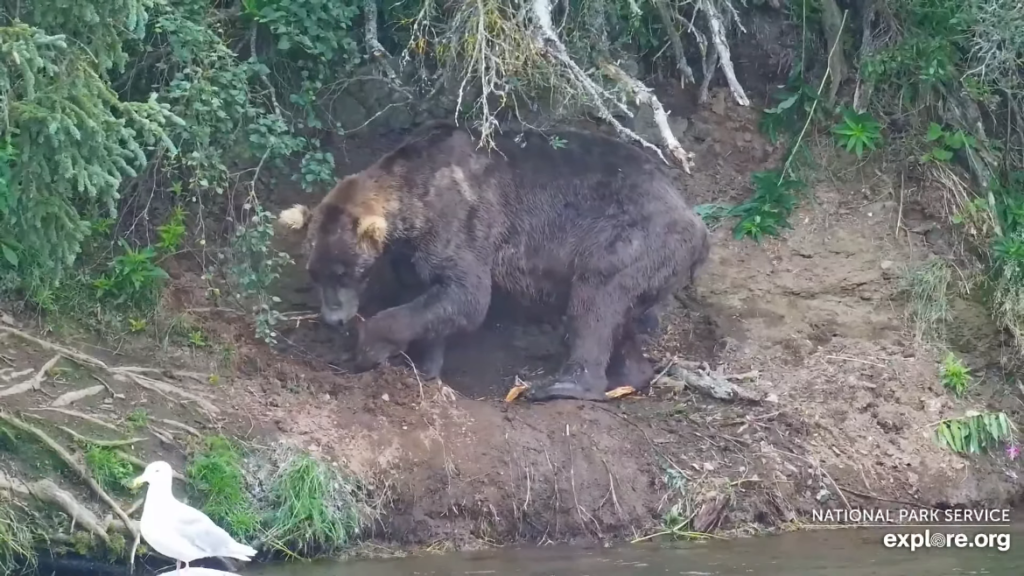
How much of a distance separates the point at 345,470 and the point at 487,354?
215 cm

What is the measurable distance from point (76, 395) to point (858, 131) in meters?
5.78

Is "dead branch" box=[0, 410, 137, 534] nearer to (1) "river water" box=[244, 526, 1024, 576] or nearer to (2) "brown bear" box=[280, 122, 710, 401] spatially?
(1) "river water" box=[244, 526, 1024, 576]

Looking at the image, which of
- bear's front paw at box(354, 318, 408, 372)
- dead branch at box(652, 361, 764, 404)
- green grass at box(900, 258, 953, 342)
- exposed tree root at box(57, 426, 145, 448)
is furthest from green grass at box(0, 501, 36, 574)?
green grass at box(900, 258, 953, 342)

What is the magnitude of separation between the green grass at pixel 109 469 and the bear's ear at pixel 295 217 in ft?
7.45

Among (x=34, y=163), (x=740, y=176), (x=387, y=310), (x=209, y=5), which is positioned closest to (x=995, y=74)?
(x=740, y=176)

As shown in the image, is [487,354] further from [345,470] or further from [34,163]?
[34,163]

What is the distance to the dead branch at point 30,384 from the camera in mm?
6402

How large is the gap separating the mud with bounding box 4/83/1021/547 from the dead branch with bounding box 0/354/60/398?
7 centimetres

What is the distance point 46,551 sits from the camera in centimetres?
571

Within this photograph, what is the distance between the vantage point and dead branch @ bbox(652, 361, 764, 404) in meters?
7.94

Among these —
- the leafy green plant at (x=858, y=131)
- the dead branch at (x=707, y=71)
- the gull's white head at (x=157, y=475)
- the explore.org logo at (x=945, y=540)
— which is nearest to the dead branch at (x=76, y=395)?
the gull's white head at (x=157, y=475)

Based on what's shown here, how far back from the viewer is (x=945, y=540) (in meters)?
6.79

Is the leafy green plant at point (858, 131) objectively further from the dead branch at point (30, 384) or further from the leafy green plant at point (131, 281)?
the dead branch at point (30, 384)

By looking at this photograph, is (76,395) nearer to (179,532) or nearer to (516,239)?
(179,532)
